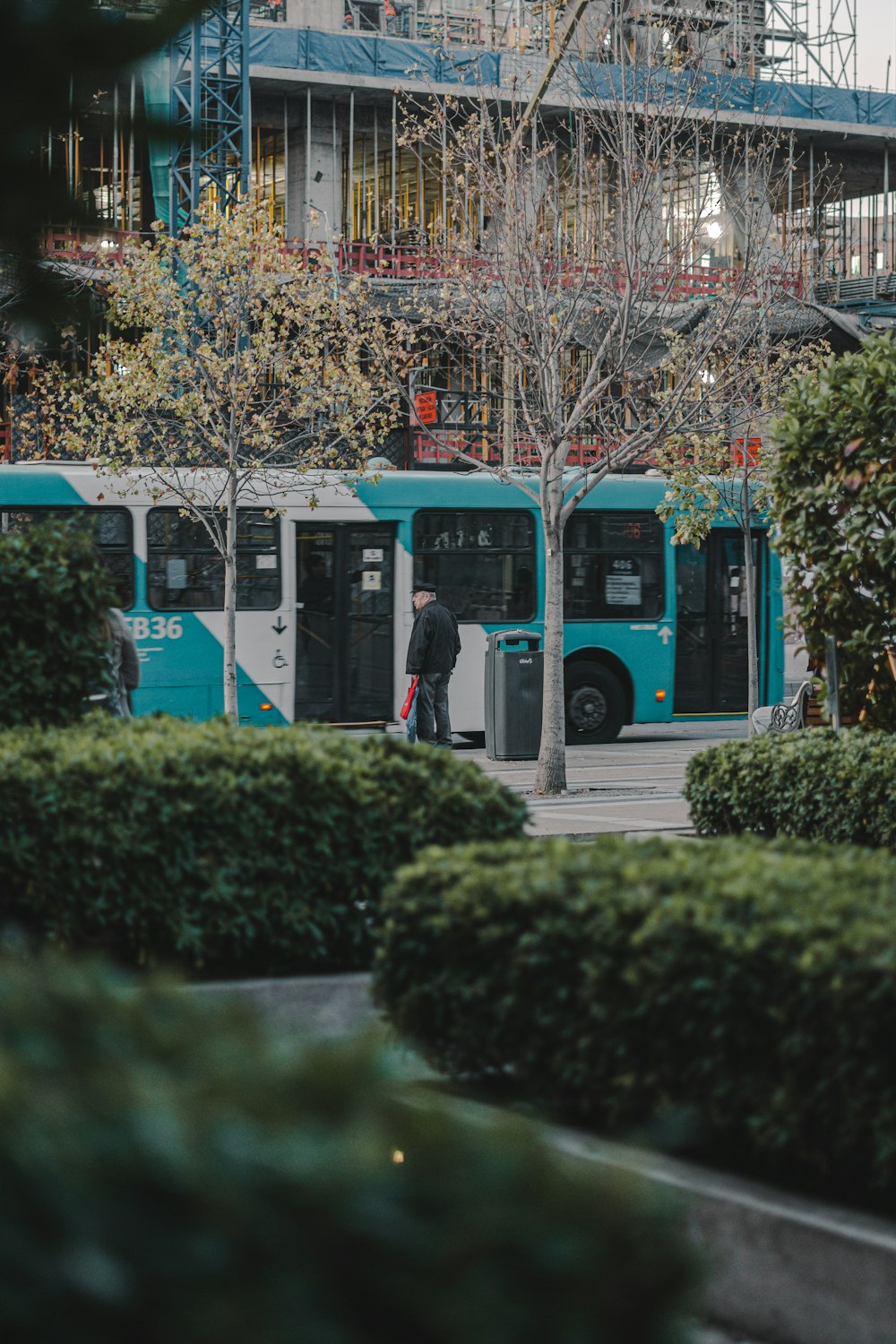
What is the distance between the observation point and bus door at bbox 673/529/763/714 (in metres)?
23.5

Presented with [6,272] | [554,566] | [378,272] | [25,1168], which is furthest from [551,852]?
[378,272]

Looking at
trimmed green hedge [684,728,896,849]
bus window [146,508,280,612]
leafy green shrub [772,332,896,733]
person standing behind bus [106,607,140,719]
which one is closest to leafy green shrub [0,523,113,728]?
person standing behind bus [106,607,140,719]

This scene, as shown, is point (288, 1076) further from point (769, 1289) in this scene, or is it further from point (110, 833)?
point (110, 833)

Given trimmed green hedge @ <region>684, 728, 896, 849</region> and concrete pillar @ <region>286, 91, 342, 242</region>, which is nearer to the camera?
trimmed green hedge @ <region>684, 728, 896, 849</region>

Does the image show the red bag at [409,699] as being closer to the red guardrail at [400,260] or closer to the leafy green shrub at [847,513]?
the red guardrail at [400,260]

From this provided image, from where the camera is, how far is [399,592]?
21734 mm

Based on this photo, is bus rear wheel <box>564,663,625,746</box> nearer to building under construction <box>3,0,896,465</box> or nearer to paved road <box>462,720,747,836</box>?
paved road <box>462,720,747,836</box>

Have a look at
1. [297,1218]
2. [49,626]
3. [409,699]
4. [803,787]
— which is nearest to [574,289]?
[409,699]

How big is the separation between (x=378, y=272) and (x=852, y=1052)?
2988cm

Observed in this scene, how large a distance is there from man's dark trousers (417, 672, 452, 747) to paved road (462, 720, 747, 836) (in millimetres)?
608

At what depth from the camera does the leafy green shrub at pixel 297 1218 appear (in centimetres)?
175

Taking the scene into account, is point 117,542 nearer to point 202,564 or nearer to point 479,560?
point 202,564

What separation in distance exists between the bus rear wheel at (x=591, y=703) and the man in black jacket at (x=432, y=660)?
3133 millimetres

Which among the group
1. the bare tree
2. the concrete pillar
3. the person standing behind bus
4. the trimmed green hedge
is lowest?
the trimmed green hedge
